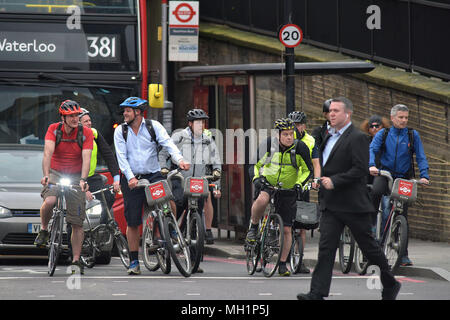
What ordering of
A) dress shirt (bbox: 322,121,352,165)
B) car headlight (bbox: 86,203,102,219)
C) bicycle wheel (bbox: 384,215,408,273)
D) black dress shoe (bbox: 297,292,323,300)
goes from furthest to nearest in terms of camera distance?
car headlight (bbox: 86,203,102,219) → bicycle wheel (bbox: 384,215,408,273) → dress shirt (bbox: 322,121,352,165) → black dress shoe (bbox: 297,292,323,300)

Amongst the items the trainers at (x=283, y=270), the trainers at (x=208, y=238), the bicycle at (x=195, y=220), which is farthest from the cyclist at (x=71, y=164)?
the trainers at (x=208, y=238)

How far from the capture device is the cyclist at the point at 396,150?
12078 mm

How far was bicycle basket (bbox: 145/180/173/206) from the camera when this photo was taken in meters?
11.1

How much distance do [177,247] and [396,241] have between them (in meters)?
2.23

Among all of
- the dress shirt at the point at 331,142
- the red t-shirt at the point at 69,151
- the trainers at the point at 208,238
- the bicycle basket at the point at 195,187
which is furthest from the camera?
the trainers at the point at 208,238

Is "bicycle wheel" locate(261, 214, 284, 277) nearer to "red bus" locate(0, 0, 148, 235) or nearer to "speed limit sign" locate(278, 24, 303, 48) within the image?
"speed limit sign" locate(278, 24, 303, 48)

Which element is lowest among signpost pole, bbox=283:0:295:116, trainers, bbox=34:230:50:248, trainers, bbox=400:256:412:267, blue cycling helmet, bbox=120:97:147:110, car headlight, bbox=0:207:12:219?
trainers, bbox=400:256:412:267

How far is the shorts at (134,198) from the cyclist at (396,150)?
8.10 ft

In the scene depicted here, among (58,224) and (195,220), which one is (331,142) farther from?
(58,224)

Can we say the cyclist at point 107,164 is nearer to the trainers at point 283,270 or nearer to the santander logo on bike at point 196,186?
the santander logo on bike at point 196,186

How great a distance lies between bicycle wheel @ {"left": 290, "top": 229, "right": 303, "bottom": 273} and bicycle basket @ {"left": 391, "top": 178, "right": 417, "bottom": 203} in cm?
117

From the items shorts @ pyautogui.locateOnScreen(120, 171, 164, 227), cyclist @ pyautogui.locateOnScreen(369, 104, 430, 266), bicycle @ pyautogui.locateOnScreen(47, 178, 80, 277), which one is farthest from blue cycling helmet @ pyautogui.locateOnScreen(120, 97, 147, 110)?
cyclist @ pyautogui.locateOnScreen(369, 104, 430, 266)
